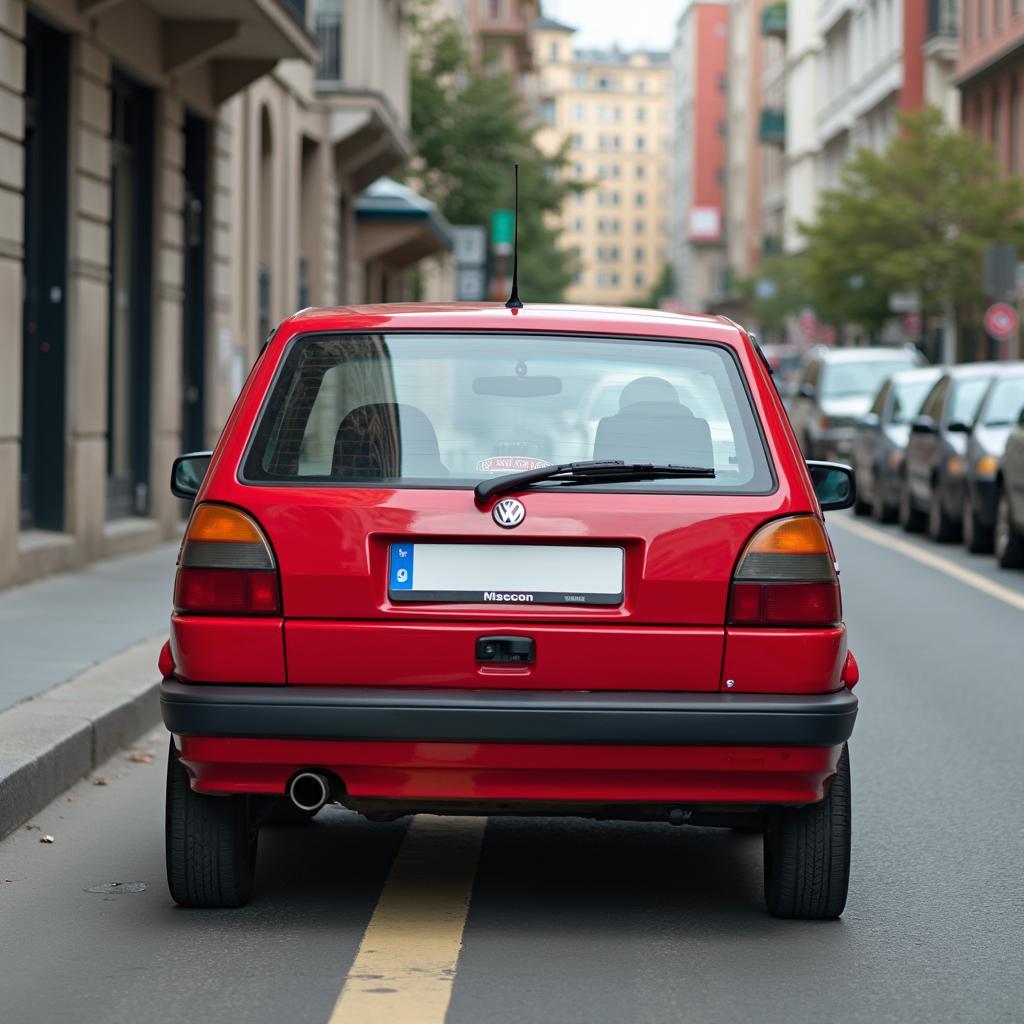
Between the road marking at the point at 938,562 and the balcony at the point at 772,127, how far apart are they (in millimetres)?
80253

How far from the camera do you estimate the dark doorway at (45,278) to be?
1547 cm

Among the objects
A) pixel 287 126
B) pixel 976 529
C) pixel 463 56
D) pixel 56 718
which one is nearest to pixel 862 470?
pixel 976 529

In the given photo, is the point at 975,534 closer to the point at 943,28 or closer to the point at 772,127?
the point at 943,28

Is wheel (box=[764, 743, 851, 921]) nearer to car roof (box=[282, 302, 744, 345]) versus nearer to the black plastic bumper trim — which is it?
the black plastic bumper trim

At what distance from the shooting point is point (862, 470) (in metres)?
25.3

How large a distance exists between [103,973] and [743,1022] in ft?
4.86

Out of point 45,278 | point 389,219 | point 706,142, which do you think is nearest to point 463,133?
point 389,219

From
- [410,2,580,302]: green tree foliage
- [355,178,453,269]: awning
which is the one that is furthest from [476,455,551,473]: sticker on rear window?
[410,2,580,302]: green tree foliage

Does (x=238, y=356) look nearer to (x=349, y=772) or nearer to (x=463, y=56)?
(x=349, y=772)

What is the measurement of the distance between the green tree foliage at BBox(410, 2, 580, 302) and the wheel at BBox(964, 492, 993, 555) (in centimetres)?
2839

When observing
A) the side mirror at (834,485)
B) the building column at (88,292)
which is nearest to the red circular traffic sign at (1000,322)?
the building column at (88,292)

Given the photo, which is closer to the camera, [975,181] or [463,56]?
[463,56]

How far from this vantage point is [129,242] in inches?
725

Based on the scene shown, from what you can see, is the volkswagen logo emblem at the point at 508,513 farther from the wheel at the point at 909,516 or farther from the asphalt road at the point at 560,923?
the wheel at the point at 909,516
